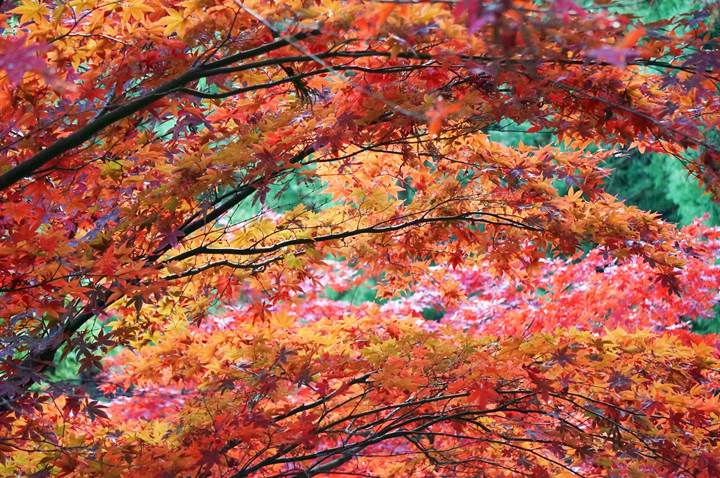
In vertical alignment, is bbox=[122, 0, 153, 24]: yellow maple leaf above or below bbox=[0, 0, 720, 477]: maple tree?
above

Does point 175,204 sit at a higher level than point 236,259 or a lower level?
lower

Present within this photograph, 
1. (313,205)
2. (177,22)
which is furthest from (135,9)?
(313,205)

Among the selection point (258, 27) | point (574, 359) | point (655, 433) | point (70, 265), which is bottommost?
point (655, 433)

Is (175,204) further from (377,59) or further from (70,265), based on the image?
(377,59)

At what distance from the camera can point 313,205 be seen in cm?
379

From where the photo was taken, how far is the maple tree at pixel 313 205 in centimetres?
243

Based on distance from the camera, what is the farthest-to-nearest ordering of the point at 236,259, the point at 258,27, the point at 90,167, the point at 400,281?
the point at 400,281
the point at 236,259
the point at 90,167
the point at 258,27

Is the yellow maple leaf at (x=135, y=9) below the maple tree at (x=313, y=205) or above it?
above

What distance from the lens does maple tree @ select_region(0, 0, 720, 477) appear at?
7.98ft

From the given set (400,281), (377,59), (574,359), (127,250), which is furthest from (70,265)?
(400,281)

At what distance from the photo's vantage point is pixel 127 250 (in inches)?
107

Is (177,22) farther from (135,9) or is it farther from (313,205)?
(313,205)

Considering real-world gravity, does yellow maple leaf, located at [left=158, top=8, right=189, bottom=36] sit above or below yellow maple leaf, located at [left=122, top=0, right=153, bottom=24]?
below

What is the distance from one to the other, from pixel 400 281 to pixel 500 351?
4.65 ft
